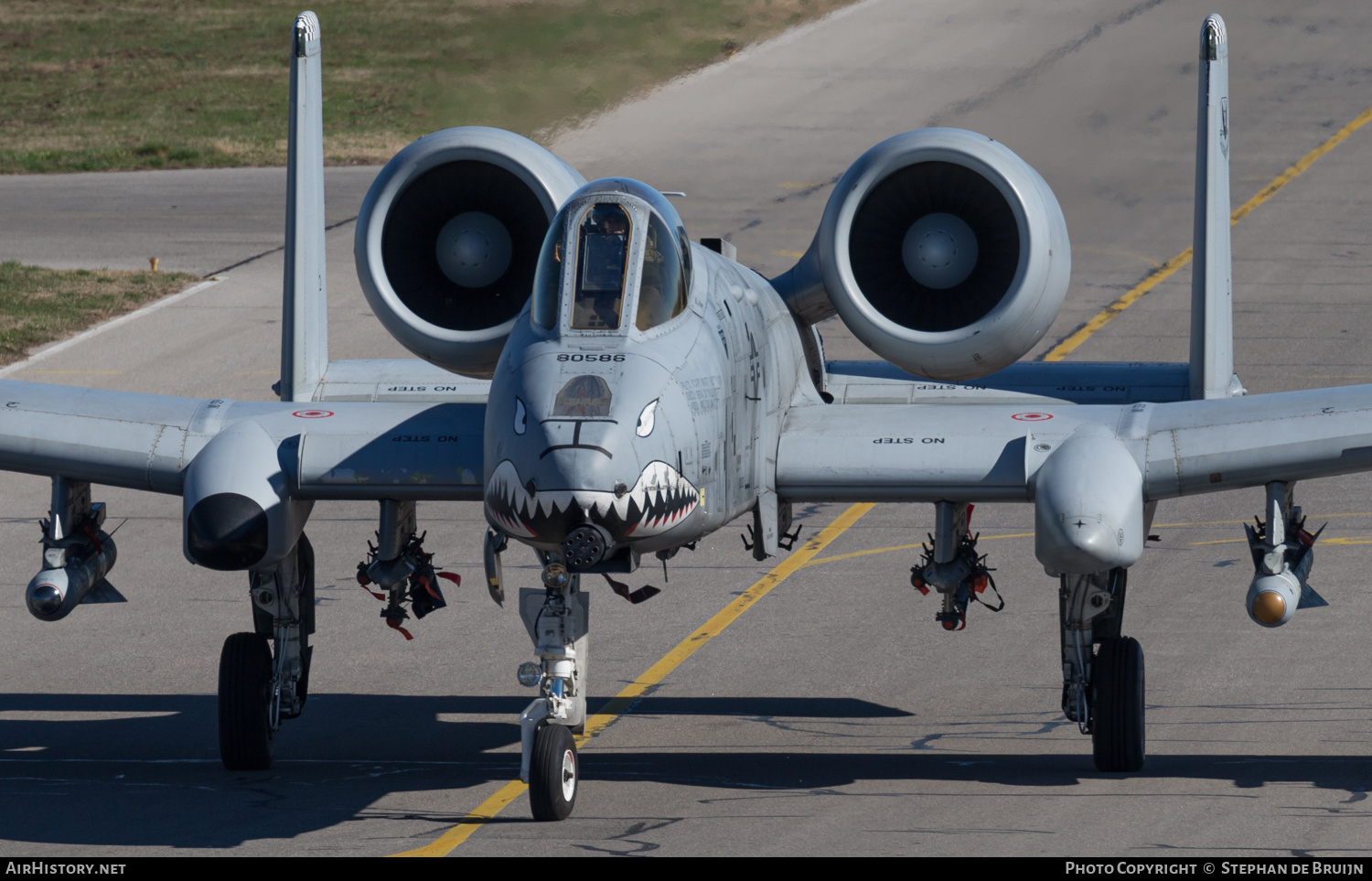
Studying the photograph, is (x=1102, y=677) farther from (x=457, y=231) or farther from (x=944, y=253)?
(x=457, y=231)

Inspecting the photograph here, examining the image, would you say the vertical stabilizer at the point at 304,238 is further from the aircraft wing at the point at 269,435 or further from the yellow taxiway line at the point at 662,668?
the yellow taxiway line at the point at 662,668

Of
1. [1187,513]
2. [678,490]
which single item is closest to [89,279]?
[1187,513]

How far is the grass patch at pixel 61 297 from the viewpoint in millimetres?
30531

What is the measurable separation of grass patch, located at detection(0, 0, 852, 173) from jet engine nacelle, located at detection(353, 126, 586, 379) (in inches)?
364

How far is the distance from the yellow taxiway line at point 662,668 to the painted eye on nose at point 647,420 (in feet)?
9.05

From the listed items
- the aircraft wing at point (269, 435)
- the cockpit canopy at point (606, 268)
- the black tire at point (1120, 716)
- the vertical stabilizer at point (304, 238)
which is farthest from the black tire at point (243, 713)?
the black tire at point (1120, 716)

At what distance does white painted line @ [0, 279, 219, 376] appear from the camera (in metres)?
28.9

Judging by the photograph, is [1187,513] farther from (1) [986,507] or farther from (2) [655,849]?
(2) [655,849]

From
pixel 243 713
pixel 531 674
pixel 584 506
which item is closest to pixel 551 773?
pixel 531 674

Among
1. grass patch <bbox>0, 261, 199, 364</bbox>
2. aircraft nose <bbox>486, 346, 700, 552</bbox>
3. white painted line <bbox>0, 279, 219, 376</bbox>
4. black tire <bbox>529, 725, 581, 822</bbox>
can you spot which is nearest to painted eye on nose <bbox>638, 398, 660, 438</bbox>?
aircraft nose <bbox>486, 346, 700, 552</bbox>

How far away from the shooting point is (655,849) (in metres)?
11.7

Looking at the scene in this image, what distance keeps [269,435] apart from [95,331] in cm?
1852

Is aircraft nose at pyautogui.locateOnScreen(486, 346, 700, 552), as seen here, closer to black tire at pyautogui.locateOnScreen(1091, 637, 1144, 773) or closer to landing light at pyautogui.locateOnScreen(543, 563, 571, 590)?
landing light at pyautogui.locateOnScreen(543, 563, 571, 590)
